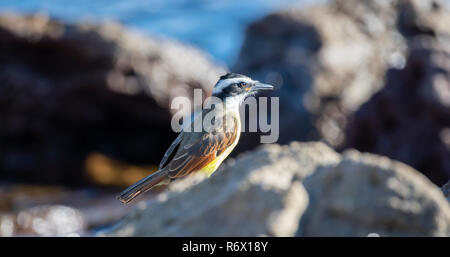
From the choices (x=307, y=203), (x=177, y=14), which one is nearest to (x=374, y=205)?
(x=307, y=203)

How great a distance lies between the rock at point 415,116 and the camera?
9141 mm

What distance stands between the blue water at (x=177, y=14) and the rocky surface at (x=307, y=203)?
17720 mm

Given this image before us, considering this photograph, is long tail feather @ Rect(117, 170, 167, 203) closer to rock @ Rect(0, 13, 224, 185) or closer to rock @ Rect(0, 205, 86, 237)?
rock @ Rect(0, 205, 86, 237)

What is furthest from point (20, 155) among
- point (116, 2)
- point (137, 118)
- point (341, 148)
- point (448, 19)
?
point (116, 2)

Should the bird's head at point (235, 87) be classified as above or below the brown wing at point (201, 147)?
above

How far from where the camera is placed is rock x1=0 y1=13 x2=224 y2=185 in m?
12.9

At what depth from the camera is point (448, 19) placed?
42.2ft

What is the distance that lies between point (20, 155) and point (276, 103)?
5.26 meters

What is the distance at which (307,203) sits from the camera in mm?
3398

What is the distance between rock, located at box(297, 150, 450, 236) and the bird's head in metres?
2.69

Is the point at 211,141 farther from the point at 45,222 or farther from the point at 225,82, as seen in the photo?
the point at 45,222

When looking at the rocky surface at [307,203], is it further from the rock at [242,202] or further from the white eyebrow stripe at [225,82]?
the white eyebrow stripe at [225,82]

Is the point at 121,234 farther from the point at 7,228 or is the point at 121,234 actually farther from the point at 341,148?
the point at 7,228

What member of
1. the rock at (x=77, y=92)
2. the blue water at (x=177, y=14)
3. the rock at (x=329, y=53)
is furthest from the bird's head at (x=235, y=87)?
the blue water at (x=177, y=14)
